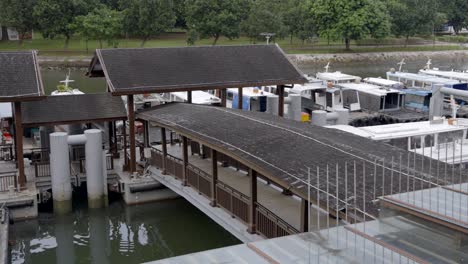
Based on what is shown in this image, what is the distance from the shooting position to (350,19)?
77.9m

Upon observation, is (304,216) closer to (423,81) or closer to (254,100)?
(254,100)

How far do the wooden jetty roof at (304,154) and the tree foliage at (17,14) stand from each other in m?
56.0

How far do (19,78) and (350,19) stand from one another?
6034 centimetres

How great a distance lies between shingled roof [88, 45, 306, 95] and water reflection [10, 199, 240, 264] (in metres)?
4.56

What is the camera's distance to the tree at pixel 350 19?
258 feet

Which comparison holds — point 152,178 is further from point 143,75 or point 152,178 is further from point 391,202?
point 391,202

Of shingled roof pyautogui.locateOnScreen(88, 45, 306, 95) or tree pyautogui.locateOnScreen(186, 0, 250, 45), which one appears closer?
shingled roof pyautogui.locateOnScreen(88, 45, 306, 95)

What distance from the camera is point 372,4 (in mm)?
80875

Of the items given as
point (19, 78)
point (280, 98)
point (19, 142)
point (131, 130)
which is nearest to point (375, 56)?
point (280, 98)

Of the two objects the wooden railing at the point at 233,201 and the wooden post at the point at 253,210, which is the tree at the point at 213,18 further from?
the wooden post at the point at 253,210

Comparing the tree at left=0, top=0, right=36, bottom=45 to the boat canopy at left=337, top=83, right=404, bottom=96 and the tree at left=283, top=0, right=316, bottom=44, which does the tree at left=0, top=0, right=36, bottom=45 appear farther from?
the boat canopy at left=337, top=83, right=404, bottom=96

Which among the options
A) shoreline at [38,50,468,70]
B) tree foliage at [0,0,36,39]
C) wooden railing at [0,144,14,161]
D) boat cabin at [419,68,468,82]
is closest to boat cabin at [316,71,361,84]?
boat cabin at [419,68,468,82]

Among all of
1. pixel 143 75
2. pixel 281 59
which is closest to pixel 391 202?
pixel 143 75

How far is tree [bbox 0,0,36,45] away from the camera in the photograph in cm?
7212
